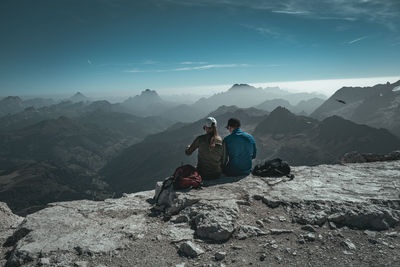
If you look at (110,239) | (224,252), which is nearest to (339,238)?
(224,252)

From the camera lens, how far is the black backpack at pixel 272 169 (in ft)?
36.0

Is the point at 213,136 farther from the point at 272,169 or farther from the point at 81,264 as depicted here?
the point at 81,264

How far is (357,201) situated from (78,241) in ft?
31.2

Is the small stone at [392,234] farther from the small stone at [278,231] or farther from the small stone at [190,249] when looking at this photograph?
the small stone at [190,249]

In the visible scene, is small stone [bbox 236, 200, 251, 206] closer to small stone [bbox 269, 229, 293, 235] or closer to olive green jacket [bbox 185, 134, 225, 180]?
small stone [bbox 269, 229, 293, 235]

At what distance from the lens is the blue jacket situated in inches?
394

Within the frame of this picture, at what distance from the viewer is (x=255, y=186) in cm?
943

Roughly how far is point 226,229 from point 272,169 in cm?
587

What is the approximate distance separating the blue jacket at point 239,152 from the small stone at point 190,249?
16.8 ft

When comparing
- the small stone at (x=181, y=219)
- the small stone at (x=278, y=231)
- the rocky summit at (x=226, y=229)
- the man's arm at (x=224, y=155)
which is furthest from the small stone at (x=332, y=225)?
the man's arm at (x=224, y=155)

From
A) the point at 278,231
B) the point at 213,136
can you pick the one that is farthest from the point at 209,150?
the point at 278,231

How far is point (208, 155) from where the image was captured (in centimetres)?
959

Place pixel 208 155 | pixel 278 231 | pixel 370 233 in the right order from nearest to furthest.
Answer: pixel 370 233 → pixel 278 231 → pixel 208 155

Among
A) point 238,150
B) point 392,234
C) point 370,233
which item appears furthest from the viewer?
point 238,150
